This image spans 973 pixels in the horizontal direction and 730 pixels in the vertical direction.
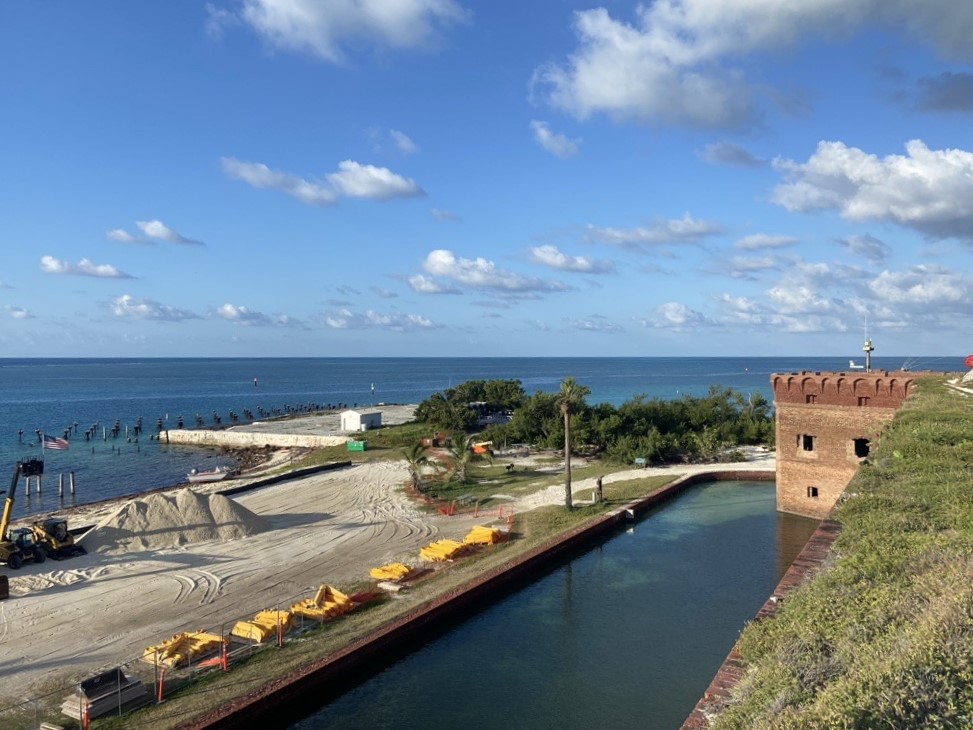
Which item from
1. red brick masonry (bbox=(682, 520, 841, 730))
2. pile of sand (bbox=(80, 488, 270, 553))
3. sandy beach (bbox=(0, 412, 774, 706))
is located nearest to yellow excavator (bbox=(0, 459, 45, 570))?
sandy beach (bbox=(0, 412, 774, 706))

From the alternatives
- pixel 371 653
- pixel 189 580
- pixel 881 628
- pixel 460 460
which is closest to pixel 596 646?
pixel 371 653

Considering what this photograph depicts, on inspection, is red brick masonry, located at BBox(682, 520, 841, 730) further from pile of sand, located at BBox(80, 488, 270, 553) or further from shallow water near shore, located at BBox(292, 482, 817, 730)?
pile of sand, located at BBox(80, 488, 270, 553)

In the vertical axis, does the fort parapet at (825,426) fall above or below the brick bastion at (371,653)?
above

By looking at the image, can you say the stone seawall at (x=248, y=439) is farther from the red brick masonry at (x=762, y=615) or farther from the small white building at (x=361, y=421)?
the red brick masonry at (x=762, y=615)

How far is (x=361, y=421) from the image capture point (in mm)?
70250

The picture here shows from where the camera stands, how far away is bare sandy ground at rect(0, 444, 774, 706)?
62.6ft

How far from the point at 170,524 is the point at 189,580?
6187 mm

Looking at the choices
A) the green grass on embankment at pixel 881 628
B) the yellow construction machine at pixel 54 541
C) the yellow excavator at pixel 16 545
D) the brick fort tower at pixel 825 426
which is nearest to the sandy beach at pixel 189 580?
the yellow excavator at pixel 16 545

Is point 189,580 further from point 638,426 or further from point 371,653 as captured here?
point 638,426

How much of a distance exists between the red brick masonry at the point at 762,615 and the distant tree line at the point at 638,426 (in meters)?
31.9

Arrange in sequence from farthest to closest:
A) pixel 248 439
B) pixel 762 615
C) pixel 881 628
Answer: pixel 248 439 → pixel 762 615 → pixel 881 628

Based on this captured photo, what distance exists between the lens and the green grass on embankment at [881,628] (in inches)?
255

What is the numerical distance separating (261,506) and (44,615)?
1578cm

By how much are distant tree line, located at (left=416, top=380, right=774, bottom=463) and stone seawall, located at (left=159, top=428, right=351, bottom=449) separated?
427 inches
